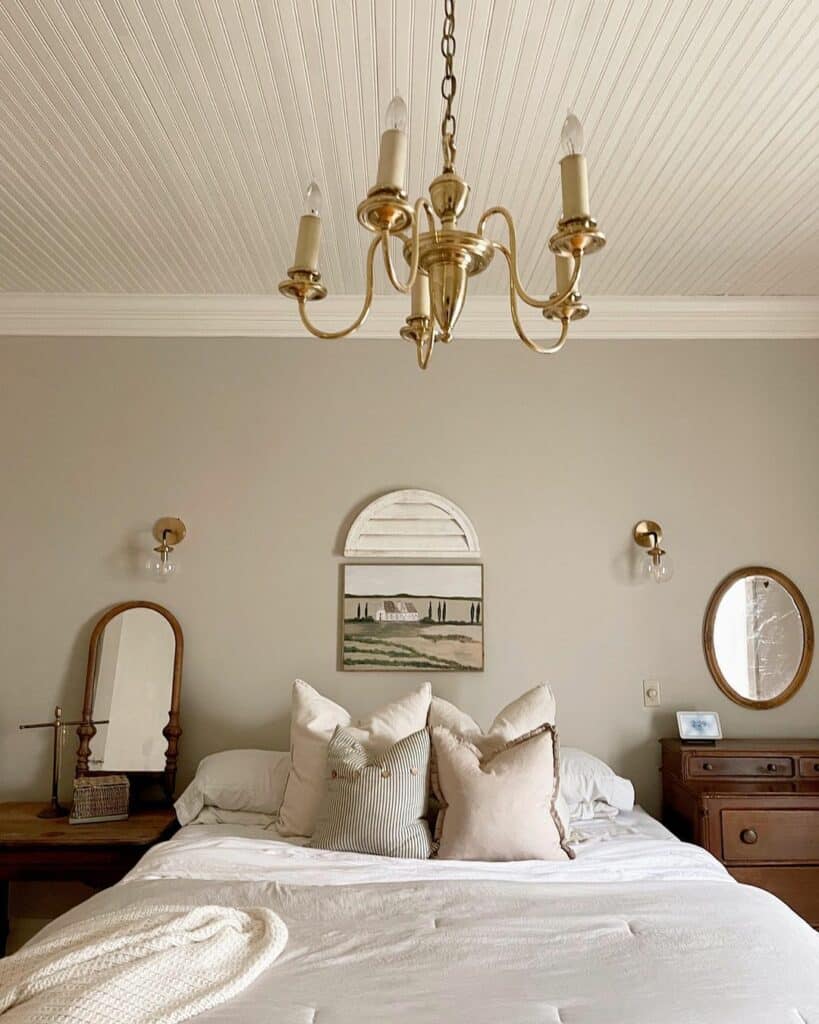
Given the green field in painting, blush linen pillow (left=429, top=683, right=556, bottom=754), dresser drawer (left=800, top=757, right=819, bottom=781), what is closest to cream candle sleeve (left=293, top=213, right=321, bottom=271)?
blush linen pillow (left=429, top=683, right=556, bottom=754)

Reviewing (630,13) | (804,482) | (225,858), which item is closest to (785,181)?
(630,13)

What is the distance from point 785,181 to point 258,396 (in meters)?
2.07

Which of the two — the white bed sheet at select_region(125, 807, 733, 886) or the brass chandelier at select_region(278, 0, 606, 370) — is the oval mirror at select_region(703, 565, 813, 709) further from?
the brass chandelier at select_region(278, 0, 606, 370)

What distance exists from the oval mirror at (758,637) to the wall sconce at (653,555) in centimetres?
22

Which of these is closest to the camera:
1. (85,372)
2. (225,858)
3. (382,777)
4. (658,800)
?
(225,858)

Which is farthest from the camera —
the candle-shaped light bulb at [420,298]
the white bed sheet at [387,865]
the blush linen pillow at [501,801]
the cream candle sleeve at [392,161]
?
the blush linen pillow at [501,801]

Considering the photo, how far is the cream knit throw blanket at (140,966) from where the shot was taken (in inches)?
54.2

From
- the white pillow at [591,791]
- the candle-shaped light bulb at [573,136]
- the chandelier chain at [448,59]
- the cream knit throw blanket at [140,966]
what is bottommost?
the cream knit throw blanket at [140,966]

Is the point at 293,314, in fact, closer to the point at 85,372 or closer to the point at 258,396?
the point at 258,396

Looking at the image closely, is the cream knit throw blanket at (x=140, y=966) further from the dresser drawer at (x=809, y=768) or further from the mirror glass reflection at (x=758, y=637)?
the mirror glass reflection at (x=758, y=637)

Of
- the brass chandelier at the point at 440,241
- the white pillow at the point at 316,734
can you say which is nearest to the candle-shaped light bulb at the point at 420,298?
the brass chandelier at the point at 440,241

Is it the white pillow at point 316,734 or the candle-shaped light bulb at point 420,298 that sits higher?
the candle-shaped light bulb at point 420,298

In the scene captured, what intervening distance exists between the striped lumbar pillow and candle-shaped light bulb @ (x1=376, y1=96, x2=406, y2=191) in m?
1.79

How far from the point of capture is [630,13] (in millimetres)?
1901
